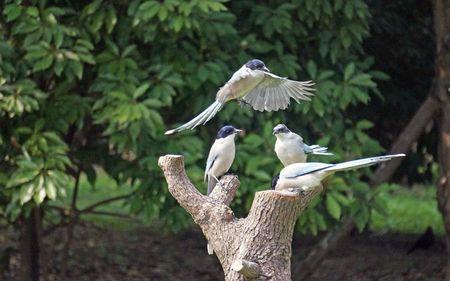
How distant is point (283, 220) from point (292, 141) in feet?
1.30

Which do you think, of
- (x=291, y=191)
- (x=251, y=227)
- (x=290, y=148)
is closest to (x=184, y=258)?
(x=251, y=227)

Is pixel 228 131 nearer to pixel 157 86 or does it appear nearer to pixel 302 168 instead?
pixel 302 168

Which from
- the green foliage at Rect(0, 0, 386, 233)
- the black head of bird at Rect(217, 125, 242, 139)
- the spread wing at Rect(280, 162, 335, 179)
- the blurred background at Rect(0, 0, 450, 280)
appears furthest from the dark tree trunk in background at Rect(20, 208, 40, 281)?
the spread wing at Rect(280, 162, 335, 179)

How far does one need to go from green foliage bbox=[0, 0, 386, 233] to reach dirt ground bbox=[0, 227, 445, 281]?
1880mm

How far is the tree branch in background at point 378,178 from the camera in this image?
9094 mm

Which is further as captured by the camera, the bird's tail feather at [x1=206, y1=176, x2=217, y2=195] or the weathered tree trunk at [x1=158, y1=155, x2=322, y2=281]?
the bird's tail feather at [x1=206, y1=176, x2=217, y2=195]

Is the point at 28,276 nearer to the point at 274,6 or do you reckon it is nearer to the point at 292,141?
the point at 274,6

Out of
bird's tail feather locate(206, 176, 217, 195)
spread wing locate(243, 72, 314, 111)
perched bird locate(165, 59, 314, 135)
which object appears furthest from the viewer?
bird's tail feather locate(206, 176, 217, 195)

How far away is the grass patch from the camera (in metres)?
12.2

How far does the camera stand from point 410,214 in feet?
44.3

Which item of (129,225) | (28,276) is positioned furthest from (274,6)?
(129,225)

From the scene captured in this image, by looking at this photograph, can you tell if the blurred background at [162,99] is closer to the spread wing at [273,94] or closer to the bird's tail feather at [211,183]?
the bird's tail feather at [211,183]

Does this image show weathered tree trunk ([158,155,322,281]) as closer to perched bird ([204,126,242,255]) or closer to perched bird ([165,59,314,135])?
perched bird ([204,126,242,255])

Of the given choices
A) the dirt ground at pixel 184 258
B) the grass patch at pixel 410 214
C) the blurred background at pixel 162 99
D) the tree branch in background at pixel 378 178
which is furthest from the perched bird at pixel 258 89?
the grass patch at pixel 410 214
